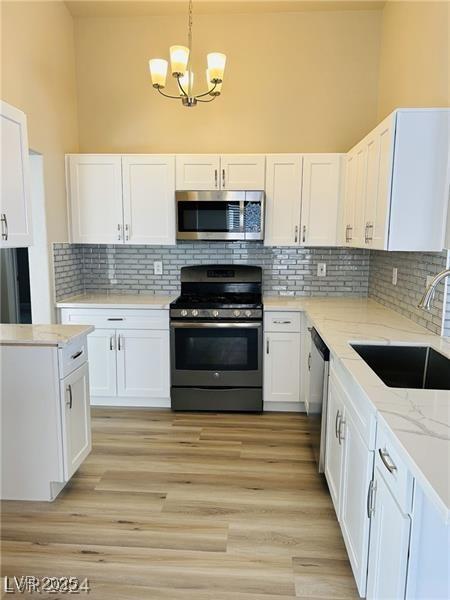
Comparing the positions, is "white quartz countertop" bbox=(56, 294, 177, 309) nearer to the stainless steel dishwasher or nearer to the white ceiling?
the stainless steel dishwasher

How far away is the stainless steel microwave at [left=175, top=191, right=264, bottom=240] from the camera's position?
11.2 feet

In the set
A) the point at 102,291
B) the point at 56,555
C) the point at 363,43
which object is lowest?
the point at 56,555

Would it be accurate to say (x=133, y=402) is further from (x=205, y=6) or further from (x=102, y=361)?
(x=205, y=6)

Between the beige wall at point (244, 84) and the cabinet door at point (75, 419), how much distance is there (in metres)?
2.37

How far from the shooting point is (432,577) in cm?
111

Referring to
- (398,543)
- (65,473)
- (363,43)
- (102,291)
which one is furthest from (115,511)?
(363,43)

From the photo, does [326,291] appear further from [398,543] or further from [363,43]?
[398,543]

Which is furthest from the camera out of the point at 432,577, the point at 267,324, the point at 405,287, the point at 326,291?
the point at 326,291

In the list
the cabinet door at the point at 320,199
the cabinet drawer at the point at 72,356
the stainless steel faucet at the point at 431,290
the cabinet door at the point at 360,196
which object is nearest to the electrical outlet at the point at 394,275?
the cabinet door at the point at 360,196

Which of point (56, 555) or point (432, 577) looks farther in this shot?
point (56, 555)

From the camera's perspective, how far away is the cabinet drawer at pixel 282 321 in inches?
132

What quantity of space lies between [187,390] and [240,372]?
48 centimetres

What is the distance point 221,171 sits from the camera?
3.51 meters

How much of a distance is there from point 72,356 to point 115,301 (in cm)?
126
